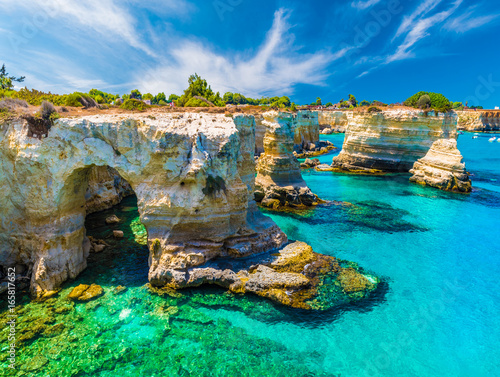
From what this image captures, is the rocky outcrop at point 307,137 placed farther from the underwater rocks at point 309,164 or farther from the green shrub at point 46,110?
the green shrub at point 46,110

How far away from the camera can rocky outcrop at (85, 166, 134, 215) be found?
65.2 feet

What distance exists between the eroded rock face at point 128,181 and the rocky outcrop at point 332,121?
3554 inches

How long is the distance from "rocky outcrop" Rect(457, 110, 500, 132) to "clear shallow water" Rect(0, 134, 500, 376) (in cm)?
12183

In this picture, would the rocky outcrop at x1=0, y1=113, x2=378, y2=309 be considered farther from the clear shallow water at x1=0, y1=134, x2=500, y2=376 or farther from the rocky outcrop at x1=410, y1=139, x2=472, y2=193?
the rocky outcrop at x1=410, y1=139, x2=472, y2=193

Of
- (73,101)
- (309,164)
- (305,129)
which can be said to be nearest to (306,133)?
(305,129)

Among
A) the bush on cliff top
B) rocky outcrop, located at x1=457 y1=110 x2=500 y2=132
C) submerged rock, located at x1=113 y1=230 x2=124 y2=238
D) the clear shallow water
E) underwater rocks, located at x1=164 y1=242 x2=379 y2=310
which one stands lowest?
the clear shallow water

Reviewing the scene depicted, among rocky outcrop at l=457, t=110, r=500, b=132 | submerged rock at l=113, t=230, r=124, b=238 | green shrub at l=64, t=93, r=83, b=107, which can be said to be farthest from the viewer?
rocky outcrop at l=457, t=110, r=500, b=132

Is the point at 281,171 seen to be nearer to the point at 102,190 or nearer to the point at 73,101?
the point at 102,190

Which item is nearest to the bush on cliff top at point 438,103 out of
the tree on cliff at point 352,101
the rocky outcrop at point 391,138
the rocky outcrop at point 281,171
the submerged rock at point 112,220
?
the rocky outcrop at point 391,138

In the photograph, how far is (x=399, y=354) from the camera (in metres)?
9.26

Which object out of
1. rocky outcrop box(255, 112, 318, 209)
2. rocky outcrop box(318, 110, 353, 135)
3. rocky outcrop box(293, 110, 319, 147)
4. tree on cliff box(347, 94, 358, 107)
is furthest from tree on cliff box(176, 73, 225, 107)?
tree on cliff box(347, 94, 358, 107)

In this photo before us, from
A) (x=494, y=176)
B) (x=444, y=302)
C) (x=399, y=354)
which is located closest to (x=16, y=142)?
(x=399, y=354)

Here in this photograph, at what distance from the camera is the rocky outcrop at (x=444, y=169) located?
2881cm

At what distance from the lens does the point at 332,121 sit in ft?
326
